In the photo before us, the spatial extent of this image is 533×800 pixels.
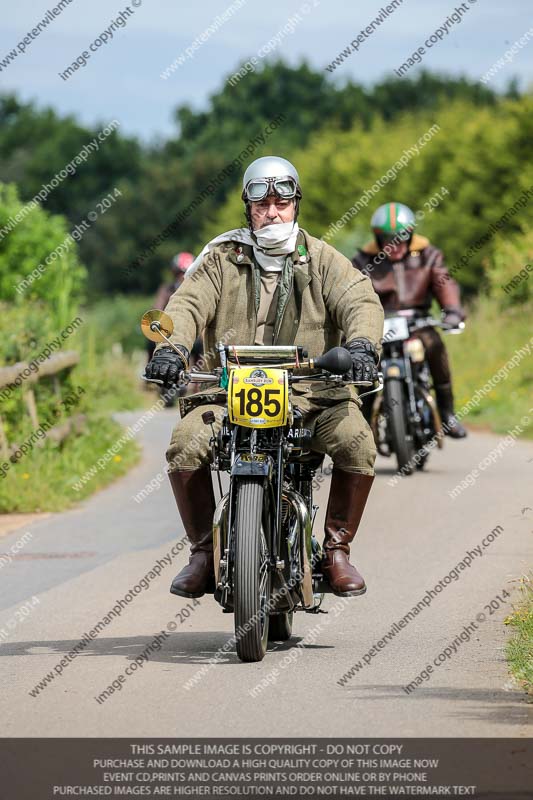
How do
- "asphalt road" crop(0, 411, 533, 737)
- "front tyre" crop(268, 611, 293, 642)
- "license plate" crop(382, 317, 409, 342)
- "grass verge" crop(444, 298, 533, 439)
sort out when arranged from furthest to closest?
"grass verge" crop(444, 298, 533, 439), "license plate" crop(382, 317, 409, 342), "front tyre" crop(268, 611, 293, 642), "asphalt road" crop(0, 411, 533, 737)

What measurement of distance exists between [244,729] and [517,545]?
485 centimetres

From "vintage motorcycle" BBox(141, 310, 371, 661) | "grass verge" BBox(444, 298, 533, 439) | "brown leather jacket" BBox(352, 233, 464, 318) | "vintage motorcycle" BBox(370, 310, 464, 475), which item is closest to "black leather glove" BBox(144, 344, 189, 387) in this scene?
"vintage motorcycle" BBox(141, 310, 371, 661)

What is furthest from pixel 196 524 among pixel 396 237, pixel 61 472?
pixel 396 237

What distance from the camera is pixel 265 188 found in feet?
24.0

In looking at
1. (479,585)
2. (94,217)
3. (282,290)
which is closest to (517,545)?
(479,585)

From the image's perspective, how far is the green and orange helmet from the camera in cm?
1405

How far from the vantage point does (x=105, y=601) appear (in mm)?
8672

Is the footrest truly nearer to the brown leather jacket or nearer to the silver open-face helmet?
the silver open-face helmet

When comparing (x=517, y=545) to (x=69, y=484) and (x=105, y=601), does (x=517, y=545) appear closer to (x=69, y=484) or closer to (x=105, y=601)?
(x=105, y=601)

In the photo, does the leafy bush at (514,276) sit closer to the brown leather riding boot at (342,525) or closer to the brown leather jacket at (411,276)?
the brown leather jacket at (411,276)

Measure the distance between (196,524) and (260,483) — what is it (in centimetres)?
74

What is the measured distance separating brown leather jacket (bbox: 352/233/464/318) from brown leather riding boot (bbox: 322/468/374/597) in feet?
23.5

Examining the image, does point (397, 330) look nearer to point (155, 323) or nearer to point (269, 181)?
point (269, 181)

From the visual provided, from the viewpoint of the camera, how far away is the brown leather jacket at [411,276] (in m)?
14.3
